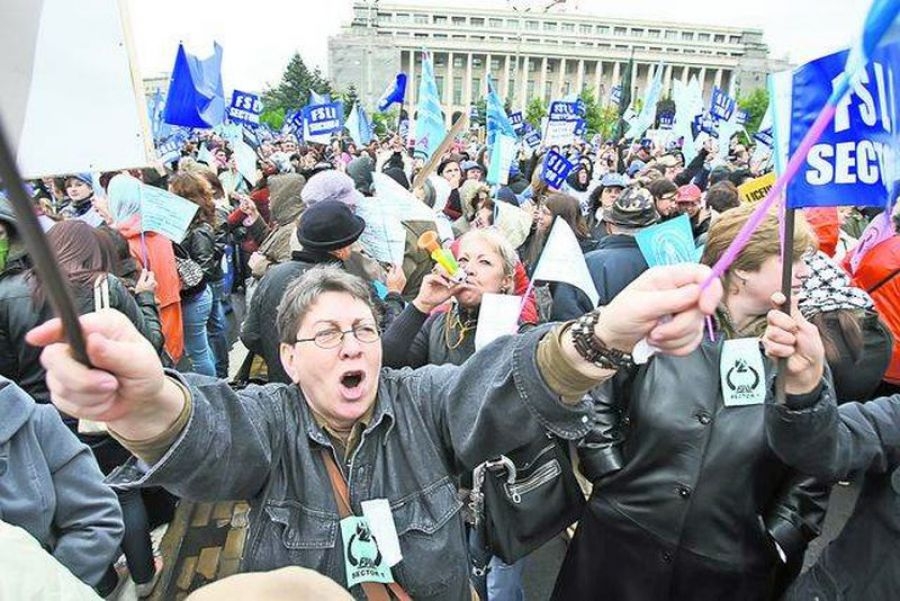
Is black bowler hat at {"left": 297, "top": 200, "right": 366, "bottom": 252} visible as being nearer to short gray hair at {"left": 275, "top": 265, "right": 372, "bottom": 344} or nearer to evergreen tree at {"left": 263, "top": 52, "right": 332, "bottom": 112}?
short gray hair at {"left": 275, "top": 265, "right": 372, "bottom": 344}

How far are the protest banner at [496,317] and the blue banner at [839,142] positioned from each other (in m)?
1.15

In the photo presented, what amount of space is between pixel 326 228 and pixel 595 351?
2421mm

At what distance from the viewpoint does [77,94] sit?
53.6 inches

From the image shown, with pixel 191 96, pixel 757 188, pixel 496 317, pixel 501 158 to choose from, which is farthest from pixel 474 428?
pixel 191 96

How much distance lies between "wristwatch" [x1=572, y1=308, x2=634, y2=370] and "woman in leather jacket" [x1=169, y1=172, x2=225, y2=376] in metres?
4.33

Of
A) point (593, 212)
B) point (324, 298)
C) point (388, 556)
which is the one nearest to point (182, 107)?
point (593, 212)

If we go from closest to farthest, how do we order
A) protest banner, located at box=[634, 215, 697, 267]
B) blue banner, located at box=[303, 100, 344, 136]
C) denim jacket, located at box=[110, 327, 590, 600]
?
denim jacket, located at box=[110, 327, 590, 600]
protest banner, located at box=[634, 215, 697, 267]
blue banner, located at box=[303, 100, 344, 136]

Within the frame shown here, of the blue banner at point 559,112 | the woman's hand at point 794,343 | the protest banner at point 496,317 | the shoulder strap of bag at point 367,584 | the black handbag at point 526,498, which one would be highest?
the blue banner at point 559,112

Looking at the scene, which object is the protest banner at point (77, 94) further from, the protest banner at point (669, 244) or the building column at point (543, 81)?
the building column at point (543, 81)

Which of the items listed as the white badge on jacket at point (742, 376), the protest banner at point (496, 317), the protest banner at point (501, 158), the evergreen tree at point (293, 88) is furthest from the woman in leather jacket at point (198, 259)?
the evergreen tree at point (293, 88)

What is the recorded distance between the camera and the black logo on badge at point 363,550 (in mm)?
1527

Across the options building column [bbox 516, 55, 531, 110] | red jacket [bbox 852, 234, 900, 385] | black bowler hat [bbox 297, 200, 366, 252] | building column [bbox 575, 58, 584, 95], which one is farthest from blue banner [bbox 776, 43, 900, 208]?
building column [bbox 575, 58, 584, 95]

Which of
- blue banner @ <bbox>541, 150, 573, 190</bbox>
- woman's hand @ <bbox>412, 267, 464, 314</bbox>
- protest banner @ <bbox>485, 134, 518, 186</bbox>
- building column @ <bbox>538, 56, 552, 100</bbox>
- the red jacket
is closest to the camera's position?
woman's hand @ <bbox>412, 267, 464, 314</bbox>

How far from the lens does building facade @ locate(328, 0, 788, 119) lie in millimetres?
72875
